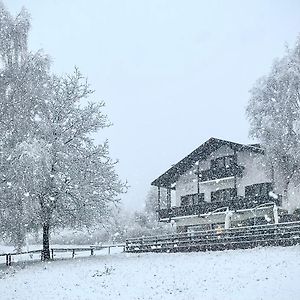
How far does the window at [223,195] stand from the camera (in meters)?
41.6

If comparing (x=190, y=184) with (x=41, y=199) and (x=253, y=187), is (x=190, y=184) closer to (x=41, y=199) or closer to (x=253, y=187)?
(x=253, y=187)

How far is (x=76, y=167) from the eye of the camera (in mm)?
27094

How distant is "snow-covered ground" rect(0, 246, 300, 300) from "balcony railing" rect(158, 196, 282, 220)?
1521cm

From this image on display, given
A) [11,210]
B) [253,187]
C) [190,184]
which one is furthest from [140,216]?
[11,210]

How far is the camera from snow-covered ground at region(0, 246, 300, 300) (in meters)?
14.3

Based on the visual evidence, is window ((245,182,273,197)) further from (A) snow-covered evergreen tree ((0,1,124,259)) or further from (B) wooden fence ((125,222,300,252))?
(A) snow-covered evergreen tree ((0,1,124,259))

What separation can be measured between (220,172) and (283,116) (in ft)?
32.0

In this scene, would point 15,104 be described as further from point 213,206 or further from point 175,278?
point 213,206

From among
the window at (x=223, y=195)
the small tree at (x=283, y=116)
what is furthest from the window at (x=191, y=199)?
the small tree at (x=283, y=116)

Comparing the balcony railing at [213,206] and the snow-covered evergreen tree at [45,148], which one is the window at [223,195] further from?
the snow-covered evergreen tree at [45,148]

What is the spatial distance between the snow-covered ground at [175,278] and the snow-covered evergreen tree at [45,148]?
3800 mm

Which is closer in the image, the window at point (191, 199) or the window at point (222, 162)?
the window at point (222, 162)

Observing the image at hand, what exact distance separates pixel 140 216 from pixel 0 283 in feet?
201

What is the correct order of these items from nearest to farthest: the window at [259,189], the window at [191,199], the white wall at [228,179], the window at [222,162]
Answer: the window at [259,189] → the white wall at [228,179] → the window at [222,162] → the window at [191,199]
